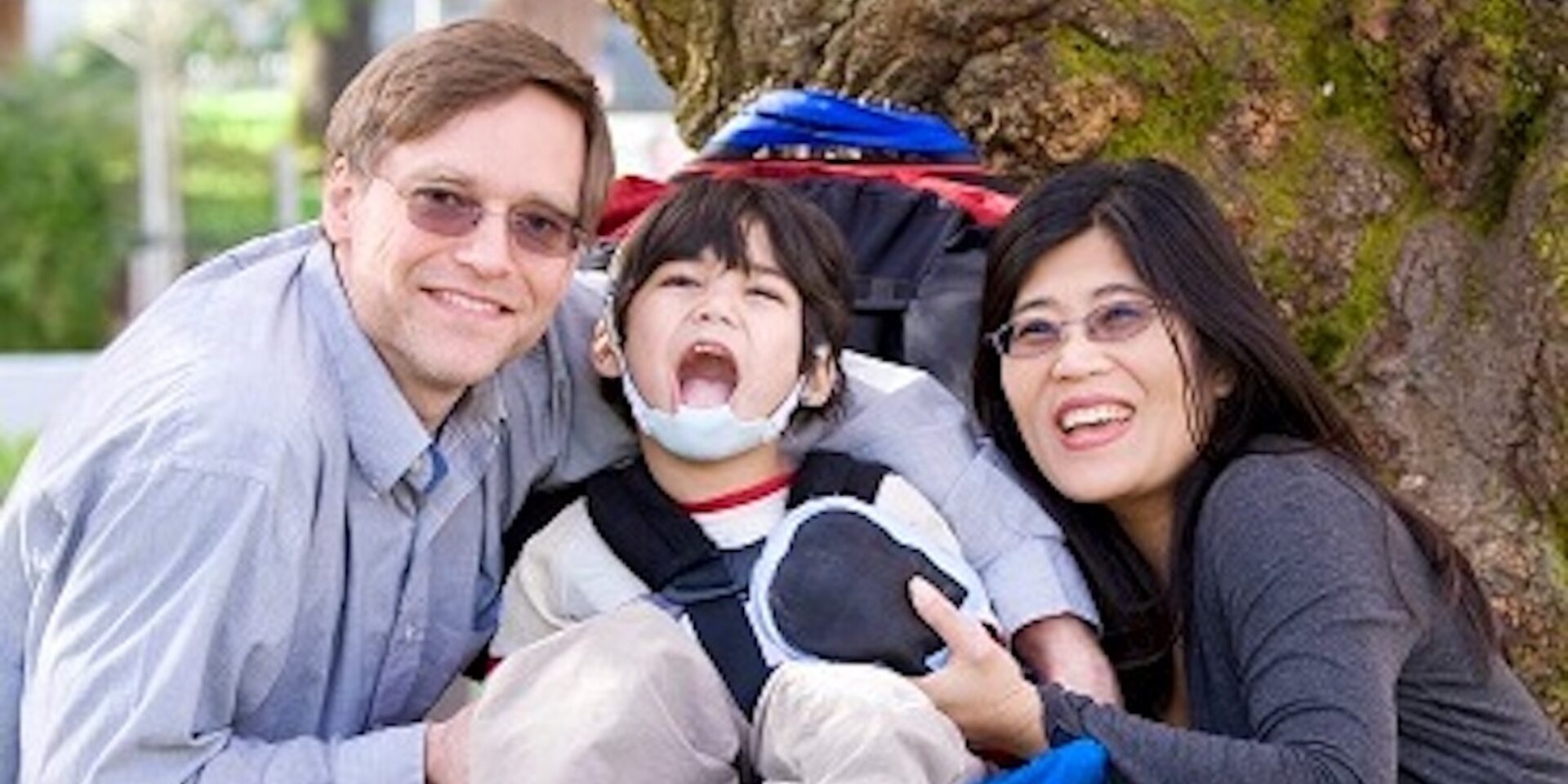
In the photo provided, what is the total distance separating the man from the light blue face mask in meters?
0.16

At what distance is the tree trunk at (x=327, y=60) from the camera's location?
2411 cm

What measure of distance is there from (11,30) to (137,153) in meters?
3.70

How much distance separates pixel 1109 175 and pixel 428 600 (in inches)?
40.4

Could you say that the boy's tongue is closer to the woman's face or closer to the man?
the man

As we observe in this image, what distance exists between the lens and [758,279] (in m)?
3.55

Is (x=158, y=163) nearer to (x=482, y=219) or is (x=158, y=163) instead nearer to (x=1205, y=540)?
(x=482, y=219)

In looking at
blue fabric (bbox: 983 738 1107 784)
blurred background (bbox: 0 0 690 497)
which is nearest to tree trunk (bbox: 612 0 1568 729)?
blue fabric (bbox: 983 738 1107 784)

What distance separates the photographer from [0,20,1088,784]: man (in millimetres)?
3156

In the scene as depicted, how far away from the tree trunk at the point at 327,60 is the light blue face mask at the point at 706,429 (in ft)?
67.6

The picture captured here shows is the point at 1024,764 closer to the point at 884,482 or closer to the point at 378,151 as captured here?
the point at 884,482

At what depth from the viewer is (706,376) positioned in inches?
140

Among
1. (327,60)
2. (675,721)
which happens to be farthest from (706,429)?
(327,60)

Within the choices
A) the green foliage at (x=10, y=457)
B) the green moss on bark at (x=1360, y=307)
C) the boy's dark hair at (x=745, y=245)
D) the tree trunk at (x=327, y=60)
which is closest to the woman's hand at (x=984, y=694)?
the boy's dark hair at (x=745, y=245)

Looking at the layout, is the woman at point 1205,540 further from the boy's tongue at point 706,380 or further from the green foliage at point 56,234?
the green foliage at point 56,234
